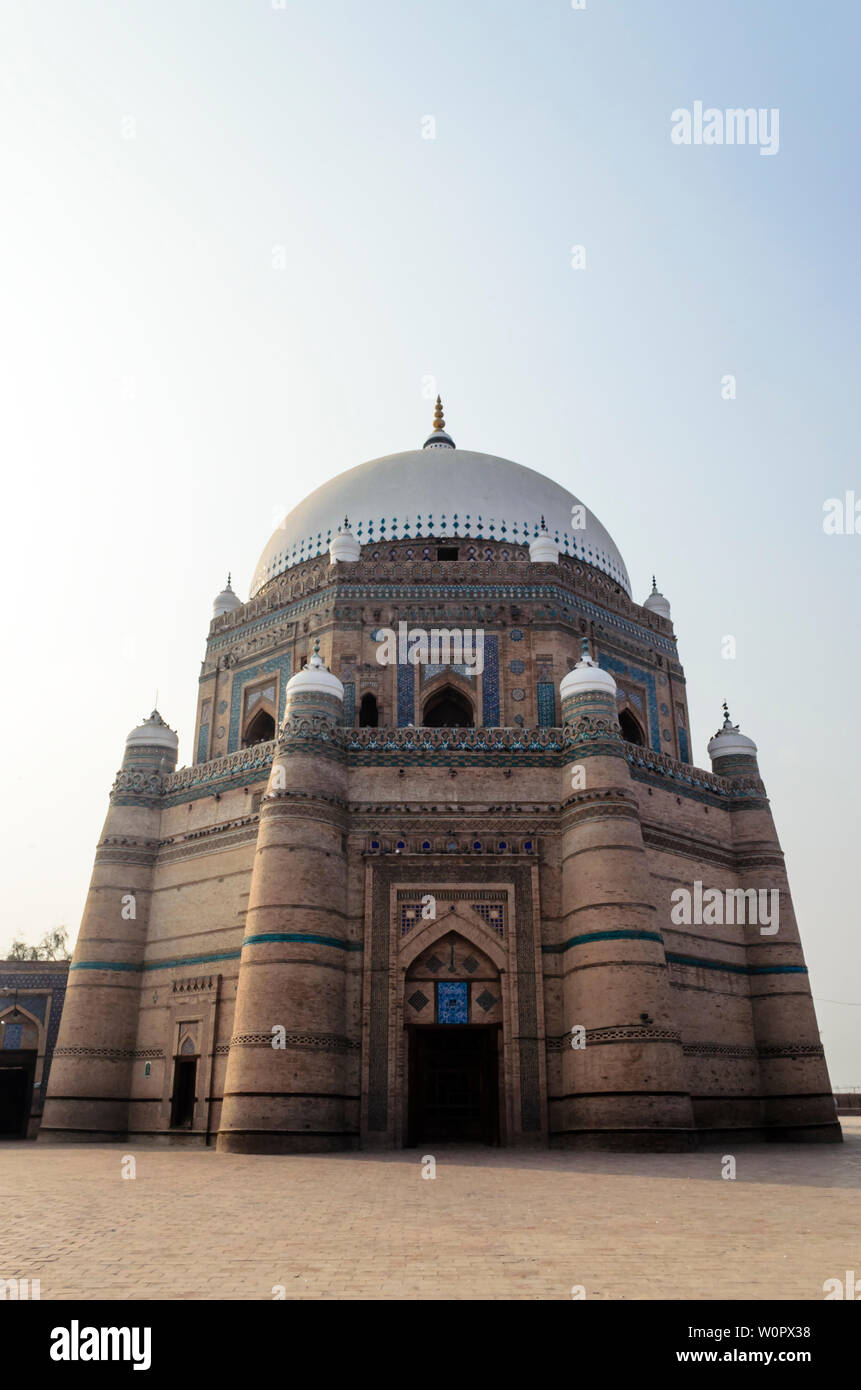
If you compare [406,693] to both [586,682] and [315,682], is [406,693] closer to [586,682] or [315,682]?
[315,682]

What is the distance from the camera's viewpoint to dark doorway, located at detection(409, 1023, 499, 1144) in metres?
13.8

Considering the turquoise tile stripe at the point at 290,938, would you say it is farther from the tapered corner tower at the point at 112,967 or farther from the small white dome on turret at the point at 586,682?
the small white dome on turret at the point at 586,682

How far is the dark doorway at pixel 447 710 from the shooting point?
17484mm

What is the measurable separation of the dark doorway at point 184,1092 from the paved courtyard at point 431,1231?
15.1ft

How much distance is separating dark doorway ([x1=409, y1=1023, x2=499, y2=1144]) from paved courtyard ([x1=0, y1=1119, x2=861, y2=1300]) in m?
3.23

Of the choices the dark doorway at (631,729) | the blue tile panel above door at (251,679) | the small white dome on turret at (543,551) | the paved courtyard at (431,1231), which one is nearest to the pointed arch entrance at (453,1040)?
the paved courtyard at (431,1231)

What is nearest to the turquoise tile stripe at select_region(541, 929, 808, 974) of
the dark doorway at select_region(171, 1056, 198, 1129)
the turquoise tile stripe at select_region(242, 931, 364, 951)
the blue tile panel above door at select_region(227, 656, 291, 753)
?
the turquoise tile stripe at select_region(242, 931, 364, 951)

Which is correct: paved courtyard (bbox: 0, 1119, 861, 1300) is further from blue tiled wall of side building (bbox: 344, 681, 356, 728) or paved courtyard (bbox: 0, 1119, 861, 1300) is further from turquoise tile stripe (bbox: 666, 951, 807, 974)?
blue tiled wall of side building (bbox: 344, 681, 356, 728)

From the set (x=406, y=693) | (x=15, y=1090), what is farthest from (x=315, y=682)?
(x=15, y=1090)

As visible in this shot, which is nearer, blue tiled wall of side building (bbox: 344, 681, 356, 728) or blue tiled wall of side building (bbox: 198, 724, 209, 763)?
blue tiled wall of side building (bbox: 344, 681, 356, 728)

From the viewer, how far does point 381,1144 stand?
13211mm

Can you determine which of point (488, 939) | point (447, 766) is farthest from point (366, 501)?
point (488, 939)
